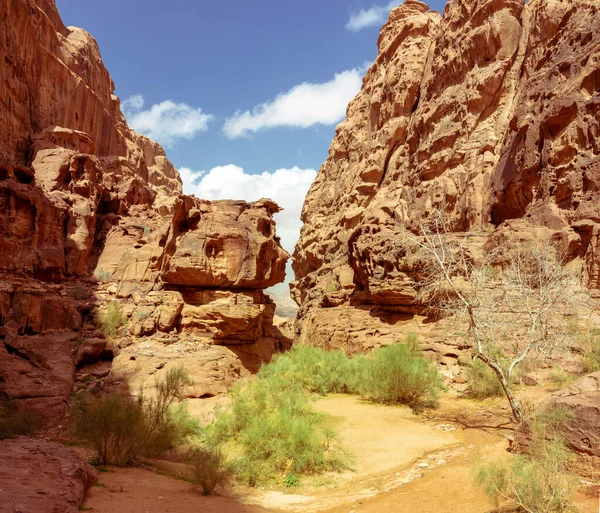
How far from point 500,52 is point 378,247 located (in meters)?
18.1

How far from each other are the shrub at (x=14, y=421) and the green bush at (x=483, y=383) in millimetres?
11017

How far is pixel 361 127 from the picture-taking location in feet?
138

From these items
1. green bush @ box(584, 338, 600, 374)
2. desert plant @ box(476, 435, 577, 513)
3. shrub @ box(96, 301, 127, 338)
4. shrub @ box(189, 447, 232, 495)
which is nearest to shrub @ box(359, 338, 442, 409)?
green bush @ box(584, 338, 600, 374)

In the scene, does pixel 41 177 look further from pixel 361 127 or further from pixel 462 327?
pixel 361 127

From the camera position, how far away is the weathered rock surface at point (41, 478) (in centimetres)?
358

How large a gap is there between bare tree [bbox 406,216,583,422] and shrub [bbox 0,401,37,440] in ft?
28.4

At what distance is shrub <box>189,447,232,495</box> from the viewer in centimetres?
577

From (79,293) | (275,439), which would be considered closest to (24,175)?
(79,293)

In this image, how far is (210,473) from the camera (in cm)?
585

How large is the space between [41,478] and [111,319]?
9989mm

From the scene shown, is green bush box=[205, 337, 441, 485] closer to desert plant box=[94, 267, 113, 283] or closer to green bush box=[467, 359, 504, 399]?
green bush box=[467, 359, 504, 399]

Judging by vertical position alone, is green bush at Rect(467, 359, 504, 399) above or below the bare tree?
below

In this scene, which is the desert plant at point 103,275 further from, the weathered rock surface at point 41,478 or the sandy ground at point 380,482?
the weathered rock surface at point 41,478

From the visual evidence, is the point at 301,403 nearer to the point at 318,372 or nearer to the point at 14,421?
the point at 318,372
